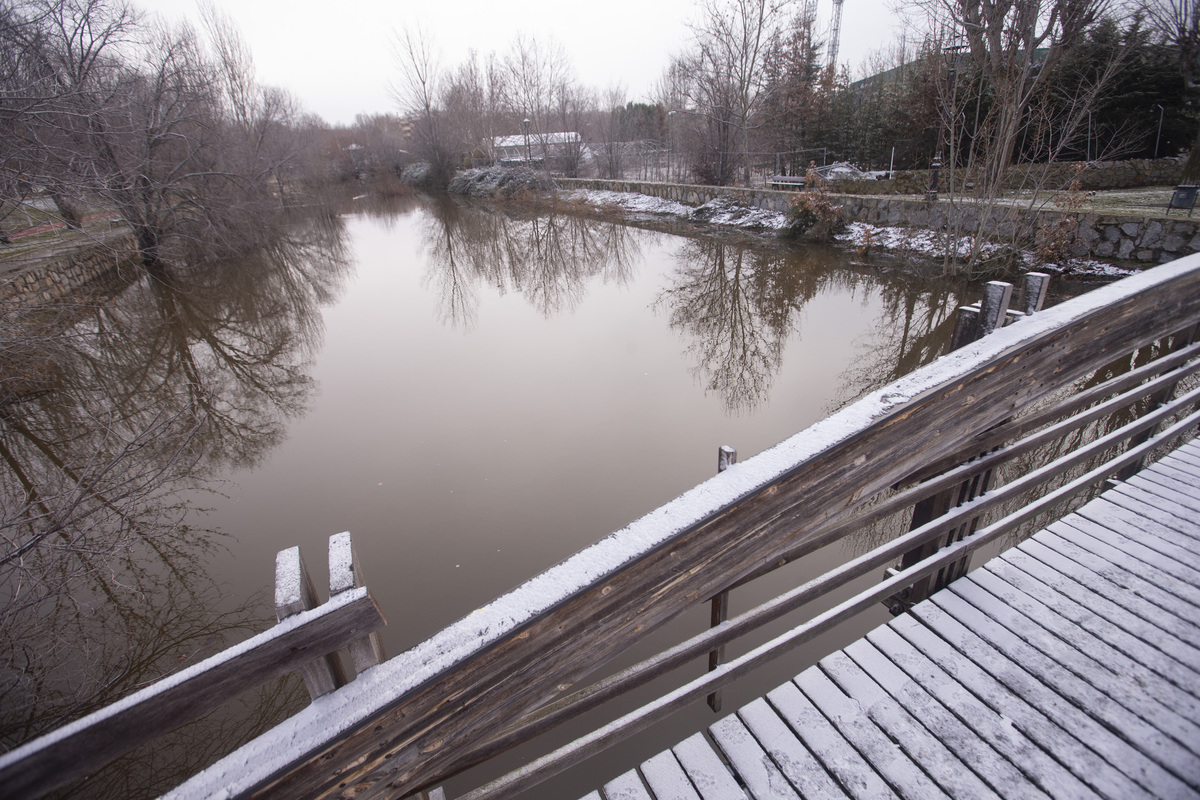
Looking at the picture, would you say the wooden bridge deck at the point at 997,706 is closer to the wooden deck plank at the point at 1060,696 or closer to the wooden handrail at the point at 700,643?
the wooden deck plank at the point at 1060,696

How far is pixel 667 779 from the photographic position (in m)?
1.55

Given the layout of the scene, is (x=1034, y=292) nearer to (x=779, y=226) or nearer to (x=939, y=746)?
(x=939, y=746)

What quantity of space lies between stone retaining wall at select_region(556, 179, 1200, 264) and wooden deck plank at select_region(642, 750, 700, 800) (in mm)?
10963

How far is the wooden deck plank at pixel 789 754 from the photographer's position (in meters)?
1.46

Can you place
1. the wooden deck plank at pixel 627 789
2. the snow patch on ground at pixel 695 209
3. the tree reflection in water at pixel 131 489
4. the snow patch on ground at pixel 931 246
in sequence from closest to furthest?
the wooden deck plank at pixel 627 789 → the tree reflection in water at pixel 131 489 → the snow patch on ground at pixel 931 246 → the snow patch on ground at pixel 695 209

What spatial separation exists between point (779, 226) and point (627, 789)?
53.2ft

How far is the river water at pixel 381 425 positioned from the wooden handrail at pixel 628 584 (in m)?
3.00

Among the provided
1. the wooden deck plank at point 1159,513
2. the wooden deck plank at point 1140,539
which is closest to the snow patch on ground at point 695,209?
the wooden deck plank at point 1159,513

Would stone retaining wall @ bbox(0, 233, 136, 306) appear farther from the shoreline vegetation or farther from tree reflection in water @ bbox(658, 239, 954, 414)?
the shoreline vegetation

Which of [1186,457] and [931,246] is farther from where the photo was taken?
[931,246]

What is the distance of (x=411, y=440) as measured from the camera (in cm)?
617

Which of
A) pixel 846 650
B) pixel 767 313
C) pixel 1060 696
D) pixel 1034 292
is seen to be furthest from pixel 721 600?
pixel 767 313

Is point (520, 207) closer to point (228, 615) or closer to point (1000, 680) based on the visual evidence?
point (228, 615)

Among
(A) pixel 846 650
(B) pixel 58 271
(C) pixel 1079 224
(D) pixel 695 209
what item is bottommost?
(A) pixel 846 650
